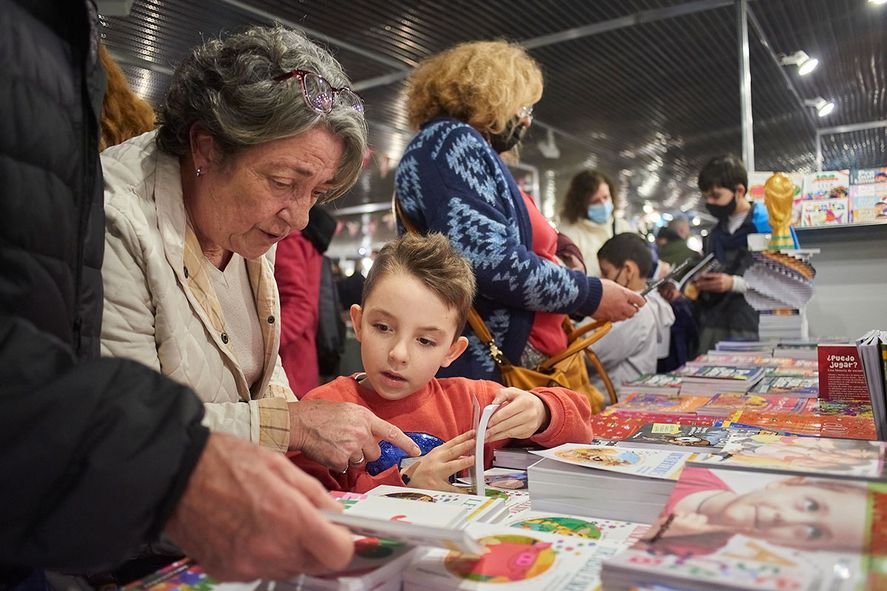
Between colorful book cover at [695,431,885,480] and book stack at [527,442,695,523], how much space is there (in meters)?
0.07

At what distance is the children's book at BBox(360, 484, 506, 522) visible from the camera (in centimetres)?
90

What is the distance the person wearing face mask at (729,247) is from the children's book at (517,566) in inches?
107

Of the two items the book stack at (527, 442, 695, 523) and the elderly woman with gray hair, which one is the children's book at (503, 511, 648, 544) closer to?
the book stack at (527, 442, 695, 523)

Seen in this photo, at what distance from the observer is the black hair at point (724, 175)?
3398mm

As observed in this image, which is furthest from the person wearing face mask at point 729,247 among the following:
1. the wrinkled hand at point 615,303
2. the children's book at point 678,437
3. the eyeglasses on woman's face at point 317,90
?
the eyeglasses on woman's face at point 317,90

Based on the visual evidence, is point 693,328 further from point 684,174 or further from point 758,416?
point 684,174

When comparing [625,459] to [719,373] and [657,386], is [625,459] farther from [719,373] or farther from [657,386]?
[719,373]

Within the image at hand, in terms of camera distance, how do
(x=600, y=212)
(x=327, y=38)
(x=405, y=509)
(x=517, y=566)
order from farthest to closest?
(x=327, y=38)
(x=600, y=212)
(x=405, y=509)
(x=517, y=566)

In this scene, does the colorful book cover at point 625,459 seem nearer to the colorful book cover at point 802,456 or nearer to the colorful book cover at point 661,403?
the colorful book cover at point 802,456

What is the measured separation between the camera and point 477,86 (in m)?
2.03

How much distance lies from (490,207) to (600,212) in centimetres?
243

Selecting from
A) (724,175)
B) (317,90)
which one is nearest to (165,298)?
(317,90)

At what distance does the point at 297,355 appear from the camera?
336 centimetres

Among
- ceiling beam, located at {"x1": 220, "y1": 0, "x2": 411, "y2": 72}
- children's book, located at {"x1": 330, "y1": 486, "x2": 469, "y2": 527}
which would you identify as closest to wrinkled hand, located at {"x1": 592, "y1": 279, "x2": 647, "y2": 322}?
A: children's book, located at {"x1": 330, "y1": 486, "x2": 469, "y2": 527}
